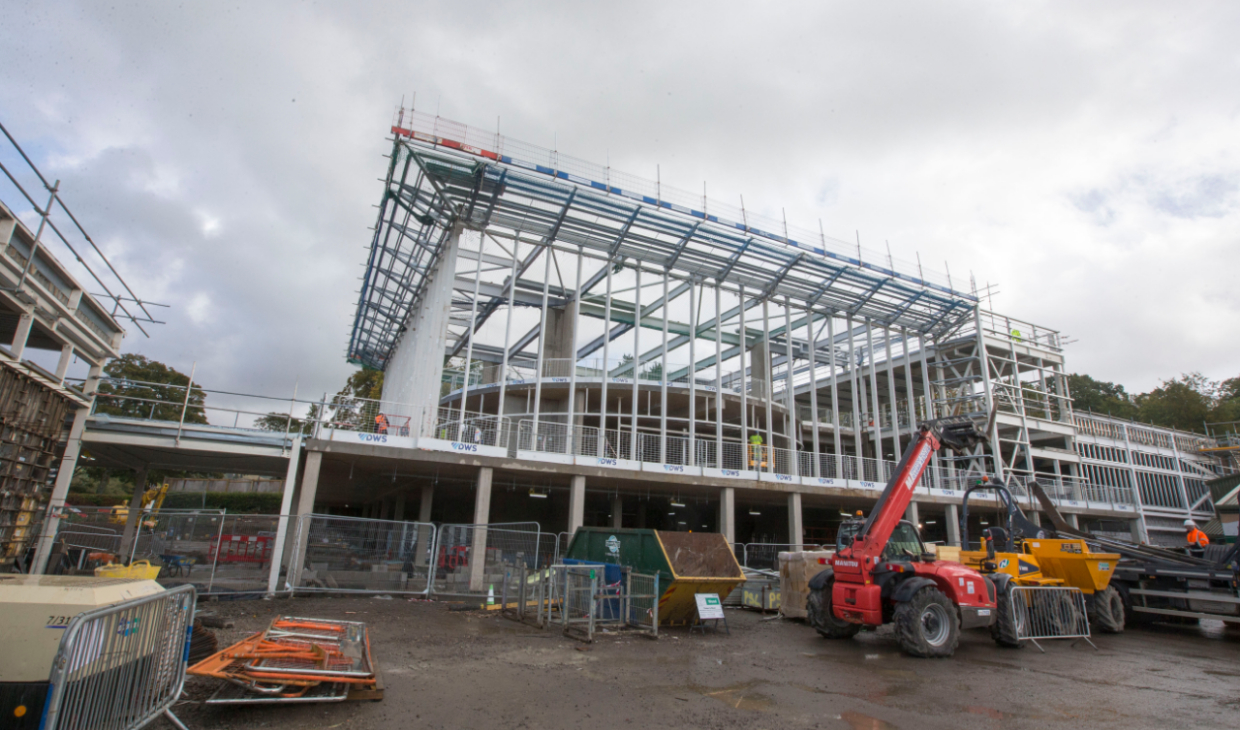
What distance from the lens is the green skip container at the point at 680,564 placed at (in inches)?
A: 453

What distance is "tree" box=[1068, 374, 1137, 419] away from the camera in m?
57.3

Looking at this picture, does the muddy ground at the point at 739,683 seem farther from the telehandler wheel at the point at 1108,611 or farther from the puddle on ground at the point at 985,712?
the telehandler wheel at the point at 1108,611

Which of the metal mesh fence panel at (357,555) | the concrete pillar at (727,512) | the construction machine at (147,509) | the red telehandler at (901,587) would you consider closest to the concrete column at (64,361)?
the construction machine at (147,509)

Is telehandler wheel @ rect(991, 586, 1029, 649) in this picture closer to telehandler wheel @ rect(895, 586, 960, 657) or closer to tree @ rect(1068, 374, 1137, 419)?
telehandler wheel @ rect(895, 586, 960, 657)

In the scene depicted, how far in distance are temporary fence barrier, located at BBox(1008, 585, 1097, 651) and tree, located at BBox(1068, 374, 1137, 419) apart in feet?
179

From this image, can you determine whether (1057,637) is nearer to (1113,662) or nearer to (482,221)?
(1113,662)

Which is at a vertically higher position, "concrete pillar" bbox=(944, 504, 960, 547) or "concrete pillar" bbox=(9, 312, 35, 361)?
"concrete pillar" bbox=(9, 312, 35, 361)

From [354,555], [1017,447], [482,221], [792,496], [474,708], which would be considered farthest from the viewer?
[1017,447]

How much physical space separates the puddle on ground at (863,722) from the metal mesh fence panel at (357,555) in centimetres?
1062

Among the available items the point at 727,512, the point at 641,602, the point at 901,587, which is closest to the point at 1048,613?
the point at 901,587

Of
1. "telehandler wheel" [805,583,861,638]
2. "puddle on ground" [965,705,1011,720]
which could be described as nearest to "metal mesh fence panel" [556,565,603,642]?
"telehandler wheel" [805,583,861,638]

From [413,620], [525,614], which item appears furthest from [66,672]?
[525,614]

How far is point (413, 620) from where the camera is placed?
11.6 m

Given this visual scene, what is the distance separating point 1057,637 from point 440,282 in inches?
858
